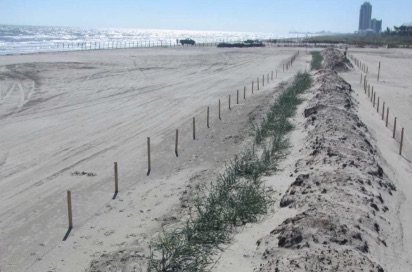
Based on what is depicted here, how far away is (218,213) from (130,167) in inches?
218

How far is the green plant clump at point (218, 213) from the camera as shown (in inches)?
319

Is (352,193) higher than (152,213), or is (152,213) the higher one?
(352,193)

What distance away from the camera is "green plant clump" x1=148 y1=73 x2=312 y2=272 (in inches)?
319

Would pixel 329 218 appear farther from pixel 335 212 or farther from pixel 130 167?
pixel 130 167

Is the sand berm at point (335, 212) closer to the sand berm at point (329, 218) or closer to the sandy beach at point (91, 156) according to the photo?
the sand berm at point (329, 218)

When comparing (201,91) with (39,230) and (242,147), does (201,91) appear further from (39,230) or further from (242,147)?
(39,230)

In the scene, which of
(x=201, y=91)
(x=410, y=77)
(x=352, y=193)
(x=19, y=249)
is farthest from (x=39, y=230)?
(x=410, y=77)

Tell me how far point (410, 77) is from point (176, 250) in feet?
133

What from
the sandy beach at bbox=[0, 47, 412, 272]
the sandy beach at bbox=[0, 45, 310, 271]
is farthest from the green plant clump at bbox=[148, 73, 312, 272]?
the sandy beach at bbox=[0, 45, 310, 271]

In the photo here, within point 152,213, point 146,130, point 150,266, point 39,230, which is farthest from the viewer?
point 146,130

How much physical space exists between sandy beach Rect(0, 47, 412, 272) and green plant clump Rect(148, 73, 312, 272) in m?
0.28

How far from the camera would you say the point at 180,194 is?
480 inches

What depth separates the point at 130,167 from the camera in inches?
577

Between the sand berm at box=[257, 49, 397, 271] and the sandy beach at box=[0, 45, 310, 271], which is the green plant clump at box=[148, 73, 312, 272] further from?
the sandy beach at box=[0, 45, 310, 271]
